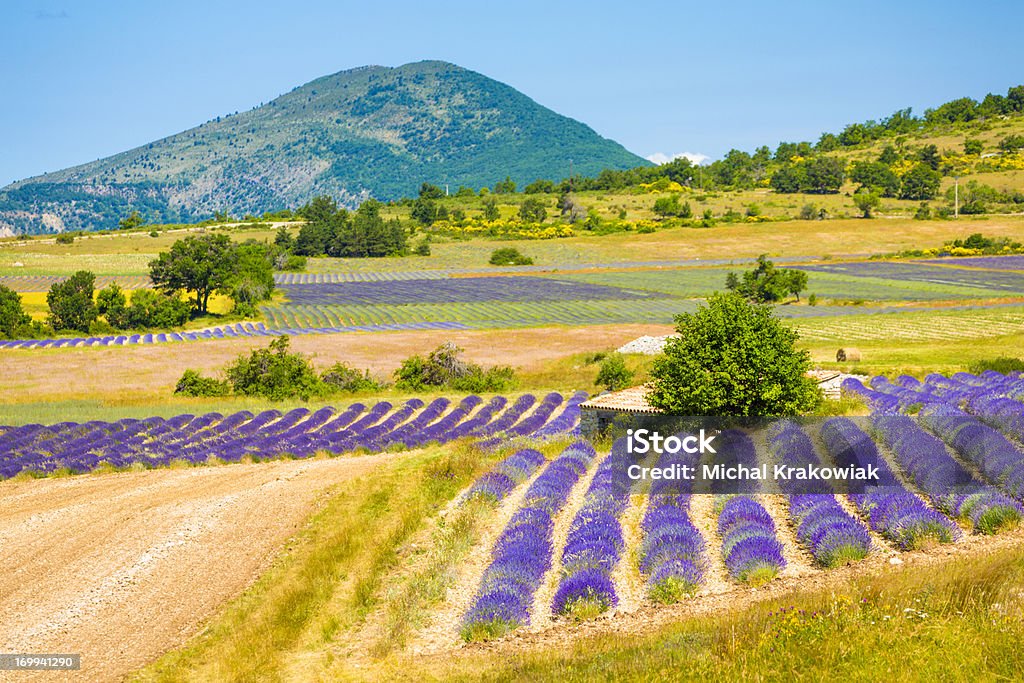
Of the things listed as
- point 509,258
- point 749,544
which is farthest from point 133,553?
point 509,258

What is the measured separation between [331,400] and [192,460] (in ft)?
67.8

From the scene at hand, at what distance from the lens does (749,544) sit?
1530 cm

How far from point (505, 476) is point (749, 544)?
304 inches

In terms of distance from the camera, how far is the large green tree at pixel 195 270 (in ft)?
313

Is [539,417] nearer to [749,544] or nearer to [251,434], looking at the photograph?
[251,434]

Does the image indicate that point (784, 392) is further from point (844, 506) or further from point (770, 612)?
point (770, 612)

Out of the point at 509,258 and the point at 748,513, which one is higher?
the point at 748,513

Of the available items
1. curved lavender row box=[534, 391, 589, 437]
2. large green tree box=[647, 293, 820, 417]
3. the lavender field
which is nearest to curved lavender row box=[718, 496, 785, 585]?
the lavender field

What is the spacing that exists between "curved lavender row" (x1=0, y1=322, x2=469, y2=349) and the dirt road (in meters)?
53.9

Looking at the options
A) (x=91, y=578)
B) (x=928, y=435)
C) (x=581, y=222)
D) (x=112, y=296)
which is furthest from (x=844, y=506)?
(x=581, y=222)

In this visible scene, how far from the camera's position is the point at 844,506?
59.9ft

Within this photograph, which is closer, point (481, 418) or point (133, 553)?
point (133, 553)

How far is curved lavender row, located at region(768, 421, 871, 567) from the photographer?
15.1 m

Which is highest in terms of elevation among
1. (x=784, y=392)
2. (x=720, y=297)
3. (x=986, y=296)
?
(x=720, y=297)
